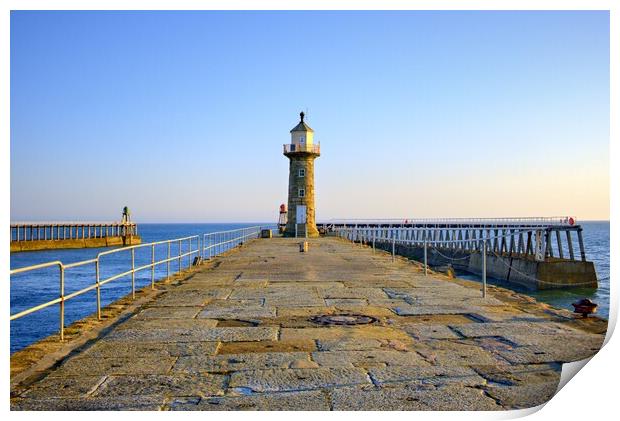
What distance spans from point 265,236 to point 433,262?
12676mm

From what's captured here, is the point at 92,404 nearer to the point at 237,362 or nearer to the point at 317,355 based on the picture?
the point at 237,362

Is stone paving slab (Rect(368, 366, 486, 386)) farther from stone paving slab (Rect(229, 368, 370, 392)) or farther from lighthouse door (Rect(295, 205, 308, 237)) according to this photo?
lighthouse door (Rect(295, 205, 308, 237))

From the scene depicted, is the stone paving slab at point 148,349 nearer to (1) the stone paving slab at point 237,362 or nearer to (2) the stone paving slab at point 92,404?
(1) the stone paving slab at point 237,362

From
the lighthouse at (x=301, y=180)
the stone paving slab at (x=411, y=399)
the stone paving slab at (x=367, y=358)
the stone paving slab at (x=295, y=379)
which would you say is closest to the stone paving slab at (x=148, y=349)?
the stone paving slab at (x=295, y=379)

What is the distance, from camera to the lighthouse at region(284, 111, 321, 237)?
42344 mm

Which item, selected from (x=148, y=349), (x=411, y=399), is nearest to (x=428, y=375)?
(x=411, y=399)

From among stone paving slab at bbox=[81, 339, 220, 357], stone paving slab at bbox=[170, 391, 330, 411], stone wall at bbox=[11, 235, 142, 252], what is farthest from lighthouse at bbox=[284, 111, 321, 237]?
stone wall at bbox=[11, 235, 142, 252]

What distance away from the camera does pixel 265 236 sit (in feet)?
143

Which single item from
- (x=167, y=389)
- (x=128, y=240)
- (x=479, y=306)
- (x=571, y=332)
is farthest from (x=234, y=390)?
(x=128, y=240)

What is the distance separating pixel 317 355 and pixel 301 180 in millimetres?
36578

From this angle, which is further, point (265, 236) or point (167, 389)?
point (265, 236)
